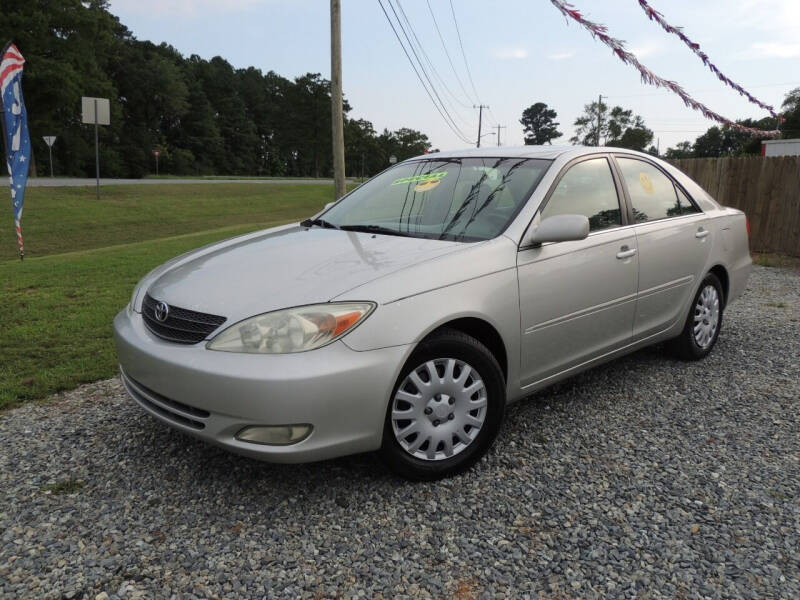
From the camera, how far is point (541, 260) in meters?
3.23

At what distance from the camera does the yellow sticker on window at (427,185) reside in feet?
12.4

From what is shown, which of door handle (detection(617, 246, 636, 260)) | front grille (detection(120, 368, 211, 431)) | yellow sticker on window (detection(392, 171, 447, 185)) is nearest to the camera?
front grille (detection(120, 368, 211, 431))

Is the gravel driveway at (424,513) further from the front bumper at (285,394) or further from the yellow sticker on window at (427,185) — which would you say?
the yellow sticker on window at (427,185)

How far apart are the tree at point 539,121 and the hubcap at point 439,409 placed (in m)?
128

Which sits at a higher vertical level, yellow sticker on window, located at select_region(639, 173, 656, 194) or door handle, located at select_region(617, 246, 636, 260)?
yellow sticker on window, located at select_region(639, 173, 656, 194)

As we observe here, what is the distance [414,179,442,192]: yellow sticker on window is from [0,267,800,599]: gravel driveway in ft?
4.86

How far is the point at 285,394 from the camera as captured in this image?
2404mm

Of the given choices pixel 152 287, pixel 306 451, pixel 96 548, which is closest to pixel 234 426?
pixel 306 451

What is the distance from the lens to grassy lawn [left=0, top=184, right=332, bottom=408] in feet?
14.7

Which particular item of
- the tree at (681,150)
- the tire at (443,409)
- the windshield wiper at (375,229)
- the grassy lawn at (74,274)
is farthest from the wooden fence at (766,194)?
the tree at (681,150)

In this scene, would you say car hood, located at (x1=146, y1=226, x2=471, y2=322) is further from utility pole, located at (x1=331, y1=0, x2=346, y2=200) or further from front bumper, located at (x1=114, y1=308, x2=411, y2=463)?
utility pole, located at (x1=331, y1=0, x2=346, y2=200)

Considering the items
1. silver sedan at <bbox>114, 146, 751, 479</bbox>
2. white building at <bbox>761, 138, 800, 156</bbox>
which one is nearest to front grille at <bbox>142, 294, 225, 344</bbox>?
silver sedan at <bbox>114, 146, 751, 479</bbox>

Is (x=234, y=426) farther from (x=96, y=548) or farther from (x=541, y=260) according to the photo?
(x=541, y=260)

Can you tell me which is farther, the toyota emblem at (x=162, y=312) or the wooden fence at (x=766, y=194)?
the wooden fence at (x=766, y=194)
